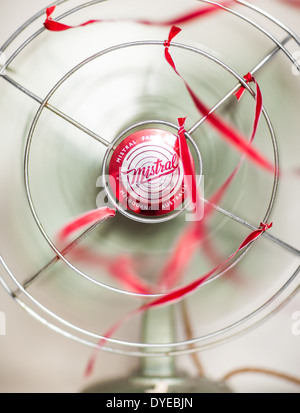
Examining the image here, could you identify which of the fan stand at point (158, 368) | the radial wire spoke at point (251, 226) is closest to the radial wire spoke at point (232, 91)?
the radial wire spoke at point (251, 226)

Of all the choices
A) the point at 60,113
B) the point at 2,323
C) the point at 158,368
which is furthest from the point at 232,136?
the point at 2,323

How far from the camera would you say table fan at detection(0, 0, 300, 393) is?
0.71m

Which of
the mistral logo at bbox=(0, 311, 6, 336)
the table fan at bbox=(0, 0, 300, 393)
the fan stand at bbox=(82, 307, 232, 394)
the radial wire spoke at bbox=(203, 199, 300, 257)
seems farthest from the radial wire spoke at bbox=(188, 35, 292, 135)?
the mistral logo at bbox=(0, 311, 6, 336)

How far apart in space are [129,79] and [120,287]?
0.35 meters

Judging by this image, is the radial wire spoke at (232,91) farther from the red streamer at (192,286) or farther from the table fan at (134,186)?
the red streamer at (192,286)

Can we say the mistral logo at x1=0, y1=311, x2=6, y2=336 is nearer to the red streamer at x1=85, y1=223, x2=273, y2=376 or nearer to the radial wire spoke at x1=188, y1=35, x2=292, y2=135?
the red streamer at x1=85, y1=223, x2=273, y2=376

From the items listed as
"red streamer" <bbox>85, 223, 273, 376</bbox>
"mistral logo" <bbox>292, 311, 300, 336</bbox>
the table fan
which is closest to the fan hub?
the table fan

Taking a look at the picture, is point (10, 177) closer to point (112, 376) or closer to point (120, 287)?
point (120, 287)

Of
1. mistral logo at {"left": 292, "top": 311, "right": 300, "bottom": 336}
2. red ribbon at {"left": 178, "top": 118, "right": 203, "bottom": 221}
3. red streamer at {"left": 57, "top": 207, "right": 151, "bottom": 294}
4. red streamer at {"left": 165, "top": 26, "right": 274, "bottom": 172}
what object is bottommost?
mistral logo at {"left": 292, "top": 311, "right": 300, "bottom": 336}

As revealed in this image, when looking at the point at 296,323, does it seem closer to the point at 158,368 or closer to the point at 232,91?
the point at 158,368

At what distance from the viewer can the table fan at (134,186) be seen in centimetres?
71

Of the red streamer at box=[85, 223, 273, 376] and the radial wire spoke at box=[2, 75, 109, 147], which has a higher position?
the radial wire spoke at box=[2, 75, 109, 147]

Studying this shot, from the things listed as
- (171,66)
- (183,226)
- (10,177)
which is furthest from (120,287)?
(171,66)

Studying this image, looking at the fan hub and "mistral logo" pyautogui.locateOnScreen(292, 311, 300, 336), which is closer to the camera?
the fan hub
